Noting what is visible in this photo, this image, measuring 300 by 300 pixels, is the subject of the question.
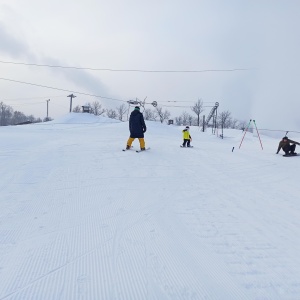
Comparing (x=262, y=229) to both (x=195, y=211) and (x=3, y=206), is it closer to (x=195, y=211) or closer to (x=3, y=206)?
(x=195, y=211)

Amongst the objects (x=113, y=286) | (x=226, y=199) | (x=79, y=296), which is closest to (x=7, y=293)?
(x=79, y=296)

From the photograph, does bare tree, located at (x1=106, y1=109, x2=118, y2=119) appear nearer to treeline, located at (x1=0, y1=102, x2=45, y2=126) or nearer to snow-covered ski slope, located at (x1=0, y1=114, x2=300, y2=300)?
treeline, located at (x1=0, y1=102, x2=45, y2=126)

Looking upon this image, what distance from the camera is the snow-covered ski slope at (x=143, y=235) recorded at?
2881 mm

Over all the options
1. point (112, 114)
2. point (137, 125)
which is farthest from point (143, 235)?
point (112, 114)

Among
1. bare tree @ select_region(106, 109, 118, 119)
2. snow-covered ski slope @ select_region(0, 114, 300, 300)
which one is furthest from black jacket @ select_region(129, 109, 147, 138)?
bare tree @ select_region(106, 109, 118, 119)

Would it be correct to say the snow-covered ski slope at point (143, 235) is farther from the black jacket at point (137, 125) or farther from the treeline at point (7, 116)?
the treeline at point (7, 116)

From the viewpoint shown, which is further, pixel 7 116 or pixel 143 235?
pixel 7 116

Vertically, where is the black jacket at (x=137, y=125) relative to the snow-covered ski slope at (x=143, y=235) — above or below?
above

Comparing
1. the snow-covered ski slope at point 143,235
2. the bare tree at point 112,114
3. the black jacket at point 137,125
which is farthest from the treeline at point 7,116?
the snow-covered ski slope at point 143,235

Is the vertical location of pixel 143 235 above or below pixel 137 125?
below

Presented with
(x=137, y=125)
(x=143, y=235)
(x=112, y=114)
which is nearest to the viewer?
(x=143, y=235)

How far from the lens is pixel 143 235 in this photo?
399 centimetres

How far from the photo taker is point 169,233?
412 centimetres

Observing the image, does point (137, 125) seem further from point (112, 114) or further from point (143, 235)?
point (112, 114)
